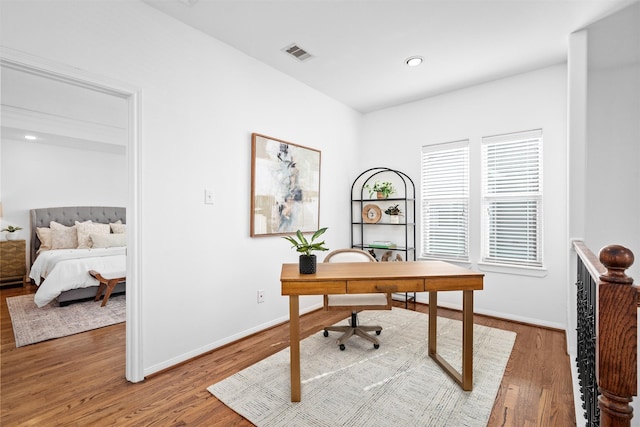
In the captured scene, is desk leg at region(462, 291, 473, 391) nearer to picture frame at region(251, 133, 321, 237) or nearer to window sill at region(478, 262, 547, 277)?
window sill at region(478, 262, 547, 277)

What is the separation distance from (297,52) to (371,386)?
114 inches

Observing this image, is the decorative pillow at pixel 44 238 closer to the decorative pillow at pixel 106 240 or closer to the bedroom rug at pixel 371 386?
the decorative pillow at pixel 106 240

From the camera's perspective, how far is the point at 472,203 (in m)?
3.61

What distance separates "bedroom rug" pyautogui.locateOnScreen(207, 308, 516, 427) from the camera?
1768mm

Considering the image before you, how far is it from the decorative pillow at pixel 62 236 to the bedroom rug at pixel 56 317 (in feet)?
3.90

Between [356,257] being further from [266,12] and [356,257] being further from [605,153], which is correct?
[605,153]

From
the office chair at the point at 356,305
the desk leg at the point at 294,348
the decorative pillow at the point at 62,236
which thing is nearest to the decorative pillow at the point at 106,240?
the decorative pillow at the point at 62,236

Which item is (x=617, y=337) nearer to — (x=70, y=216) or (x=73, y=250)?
(x=73, y=250)

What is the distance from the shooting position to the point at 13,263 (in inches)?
195

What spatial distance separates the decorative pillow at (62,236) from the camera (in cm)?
519

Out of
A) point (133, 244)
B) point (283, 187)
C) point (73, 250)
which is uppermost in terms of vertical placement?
point (283, 187)

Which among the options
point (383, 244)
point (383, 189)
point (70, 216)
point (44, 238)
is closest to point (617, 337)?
point (383, 244)

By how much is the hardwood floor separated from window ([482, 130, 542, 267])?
86 centimetres

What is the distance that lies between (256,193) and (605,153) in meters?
3.38
